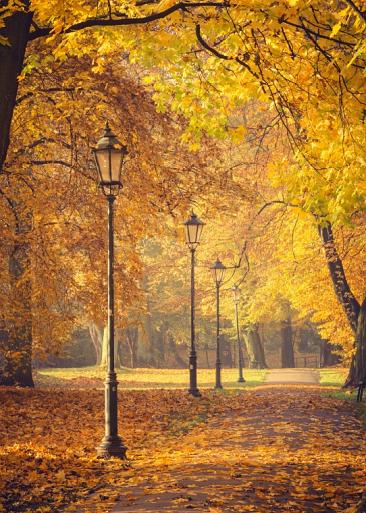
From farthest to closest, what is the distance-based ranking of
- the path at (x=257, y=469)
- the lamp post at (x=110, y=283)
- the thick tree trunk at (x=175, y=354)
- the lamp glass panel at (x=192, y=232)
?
the thick tree trunk at (x=175, y=354) → the lamp glass panel at (x=192, y=232) → the lamp post at (x=110, y=283) → the path at (x=257, y=469)

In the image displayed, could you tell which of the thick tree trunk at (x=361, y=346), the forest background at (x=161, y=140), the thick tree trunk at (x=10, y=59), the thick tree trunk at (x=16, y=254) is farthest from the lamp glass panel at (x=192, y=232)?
the thick tree trunk at (x=10, y=59)

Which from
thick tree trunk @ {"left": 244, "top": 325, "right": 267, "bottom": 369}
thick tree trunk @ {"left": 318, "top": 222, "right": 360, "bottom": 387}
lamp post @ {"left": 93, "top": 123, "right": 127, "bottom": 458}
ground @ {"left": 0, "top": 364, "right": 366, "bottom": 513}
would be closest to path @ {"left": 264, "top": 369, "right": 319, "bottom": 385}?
thick tree trunk @ {"left": 318, "top": 222, "right": 360, "bottom": 387}

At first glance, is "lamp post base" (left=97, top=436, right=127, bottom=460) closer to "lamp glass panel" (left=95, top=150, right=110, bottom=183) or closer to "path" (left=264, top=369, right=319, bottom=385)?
"lamp glass panel" (left=95, top=150, right=110, bottom=183)

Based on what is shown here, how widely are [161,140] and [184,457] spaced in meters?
13.8

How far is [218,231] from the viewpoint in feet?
136

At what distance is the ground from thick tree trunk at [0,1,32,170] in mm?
3840

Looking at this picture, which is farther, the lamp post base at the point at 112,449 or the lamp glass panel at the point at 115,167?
the lamp glass panel at the point at 115,167

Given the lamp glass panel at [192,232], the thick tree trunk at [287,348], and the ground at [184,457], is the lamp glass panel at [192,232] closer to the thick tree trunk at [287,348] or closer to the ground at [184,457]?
the ground at [184,457]

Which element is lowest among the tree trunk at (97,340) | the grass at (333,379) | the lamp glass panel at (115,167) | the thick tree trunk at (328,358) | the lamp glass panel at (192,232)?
the grass at (333,379)

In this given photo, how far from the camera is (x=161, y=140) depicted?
2409cm

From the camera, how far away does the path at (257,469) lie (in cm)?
800

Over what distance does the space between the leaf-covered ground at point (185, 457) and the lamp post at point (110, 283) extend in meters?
0.32

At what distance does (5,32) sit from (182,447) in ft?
23.2

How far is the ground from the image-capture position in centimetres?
833
